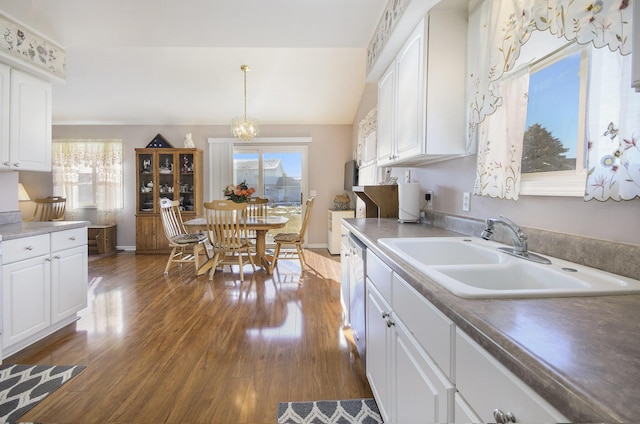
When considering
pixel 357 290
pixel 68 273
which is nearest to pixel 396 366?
pixel 357 290

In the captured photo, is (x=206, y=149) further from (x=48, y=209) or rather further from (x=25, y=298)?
(x=25, y=298)

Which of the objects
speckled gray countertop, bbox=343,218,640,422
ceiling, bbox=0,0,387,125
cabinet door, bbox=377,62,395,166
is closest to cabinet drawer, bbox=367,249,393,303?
speckled gray countertop, bbox=343,218,640,422

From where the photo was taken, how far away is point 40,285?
2260 mm

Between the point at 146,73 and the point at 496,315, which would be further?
the point at 146,73

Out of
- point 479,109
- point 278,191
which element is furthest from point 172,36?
point 278,191

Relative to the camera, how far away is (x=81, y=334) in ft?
8.05

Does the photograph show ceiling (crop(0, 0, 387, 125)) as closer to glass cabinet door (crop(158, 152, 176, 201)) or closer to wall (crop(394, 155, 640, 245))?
glass cabinet door (crop(158, 152, 176, 201))

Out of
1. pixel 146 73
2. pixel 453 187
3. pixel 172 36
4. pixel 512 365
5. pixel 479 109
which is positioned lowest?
pixel 512 365

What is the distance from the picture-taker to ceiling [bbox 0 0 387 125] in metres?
2.21

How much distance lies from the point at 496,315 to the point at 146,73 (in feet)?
18.3

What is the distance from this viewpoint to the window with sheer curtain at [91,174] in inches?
231

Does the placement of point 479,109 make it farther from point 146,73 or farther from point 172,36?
point 146,73

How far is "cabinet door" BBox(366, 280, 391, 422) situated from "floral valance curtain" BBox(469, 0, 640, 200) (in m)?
0.78

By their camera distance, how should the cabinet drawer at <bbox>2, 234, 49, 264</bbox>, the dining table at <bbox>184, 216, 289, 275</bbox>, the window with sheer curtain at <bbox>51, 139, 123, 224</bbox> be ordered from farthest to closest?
the window with sheer curtain at <bbox>51, 139, 123, 224</bbox>
the dining table at <bbox>184, 216, 289, 275</bbox>
the cabinet drawer at <bbox>2, 234, 49, 264</bbox>
